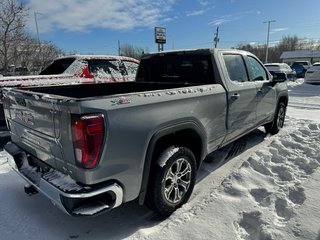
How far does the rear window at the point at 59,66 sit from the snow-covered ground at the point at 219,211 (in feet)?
11.6

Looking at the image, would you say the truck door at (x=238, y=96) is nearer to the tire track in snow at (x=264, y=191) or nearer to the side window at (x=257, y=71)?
the side window at (x=257, y=71)

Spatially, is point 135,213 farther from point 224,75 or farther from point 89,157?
point 224,75

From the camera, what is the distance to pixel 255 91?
464cm

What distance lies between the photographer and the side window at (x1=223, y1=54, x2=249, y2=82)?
408 centimetres

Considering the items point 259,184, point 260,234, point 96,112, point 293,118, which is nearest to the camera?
point 96,112

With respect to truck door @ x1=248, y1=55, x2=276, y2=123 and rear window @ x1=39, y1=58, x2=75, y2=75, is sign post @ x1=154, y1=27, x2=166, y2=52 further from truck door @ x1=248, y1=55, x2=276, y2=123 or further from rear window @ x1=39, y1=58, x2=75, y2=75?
truck door @ x1=248, y1=55, x2=276, y2=123

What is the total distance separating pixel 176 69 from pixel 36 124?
7.55ft

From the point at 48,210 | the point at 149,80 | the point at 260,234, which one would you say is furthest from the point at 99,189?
the point at 149,80

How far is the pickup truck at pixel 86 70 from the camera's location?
6645 millimetres

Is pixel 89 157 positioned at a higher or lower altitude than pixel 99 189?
higher

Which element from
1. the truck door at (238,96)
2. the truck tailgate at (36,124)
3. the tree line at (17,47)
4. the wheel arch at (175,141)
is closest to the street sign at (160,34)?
the tree line at (17,47)

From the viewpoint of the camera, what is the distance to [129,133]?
240 cm

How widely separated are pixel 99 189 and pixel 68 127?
57cm

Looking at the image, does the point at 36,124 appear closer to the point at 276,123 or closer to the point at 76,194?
the point at 76,194
